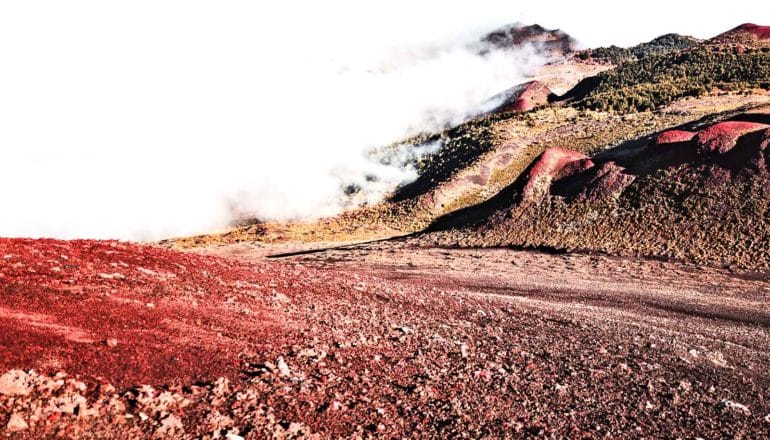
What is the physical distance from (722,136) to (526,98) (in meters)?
76.8

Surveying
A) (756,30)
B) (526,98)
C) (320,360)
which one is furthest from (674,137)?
(756,30)

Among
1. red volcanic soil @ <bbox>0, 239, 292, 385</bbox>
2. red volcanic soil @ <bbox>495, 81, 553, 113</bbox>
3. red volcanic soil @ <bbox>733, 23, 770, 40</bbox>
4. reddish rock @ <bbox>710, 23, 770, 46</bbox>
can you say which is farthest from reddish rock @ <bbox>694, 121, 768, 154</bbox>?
red volcanic soil @ <bbox>733, 23, 770, 40</bbox>

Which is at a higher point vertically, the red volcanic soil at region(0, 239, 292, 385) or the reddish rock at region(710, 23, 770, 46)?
the reddish rock at region(710, 23, 770, 46)

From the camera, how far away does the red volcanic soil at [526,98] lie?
10832 cm

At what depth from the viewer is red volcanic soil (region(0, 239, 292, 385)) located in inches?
271

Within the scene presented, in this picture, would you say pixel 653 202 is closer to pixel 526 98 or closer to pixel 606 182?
pixel 606 182

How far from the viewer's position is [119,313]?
8.86 meters

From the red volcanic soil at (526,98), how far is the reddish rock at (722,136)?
68.8 metres

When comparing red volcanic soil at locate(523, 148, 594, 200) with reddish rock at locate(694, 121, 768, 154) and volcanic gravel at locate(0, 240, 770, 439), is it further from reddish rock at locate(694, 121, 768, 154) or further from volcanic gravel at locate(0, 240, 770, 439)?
volcanic gravel at locate(0, 240, 770, 439)

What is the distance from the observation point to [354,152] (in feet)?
291

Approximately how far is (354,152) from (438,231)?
45058mm

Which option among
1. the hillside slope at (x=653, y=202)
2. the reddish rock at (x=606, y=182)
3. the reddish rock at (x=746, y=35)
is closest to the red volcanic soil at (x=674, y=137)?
the hillside slope at (x=653, y=202)

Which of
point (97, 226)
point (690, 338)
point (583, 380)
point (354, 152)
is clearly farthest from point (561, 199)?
point (97, 226)

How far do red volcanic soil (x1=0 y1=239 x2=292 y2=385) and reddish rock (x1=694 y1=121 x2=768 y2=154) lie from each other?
125 feet
